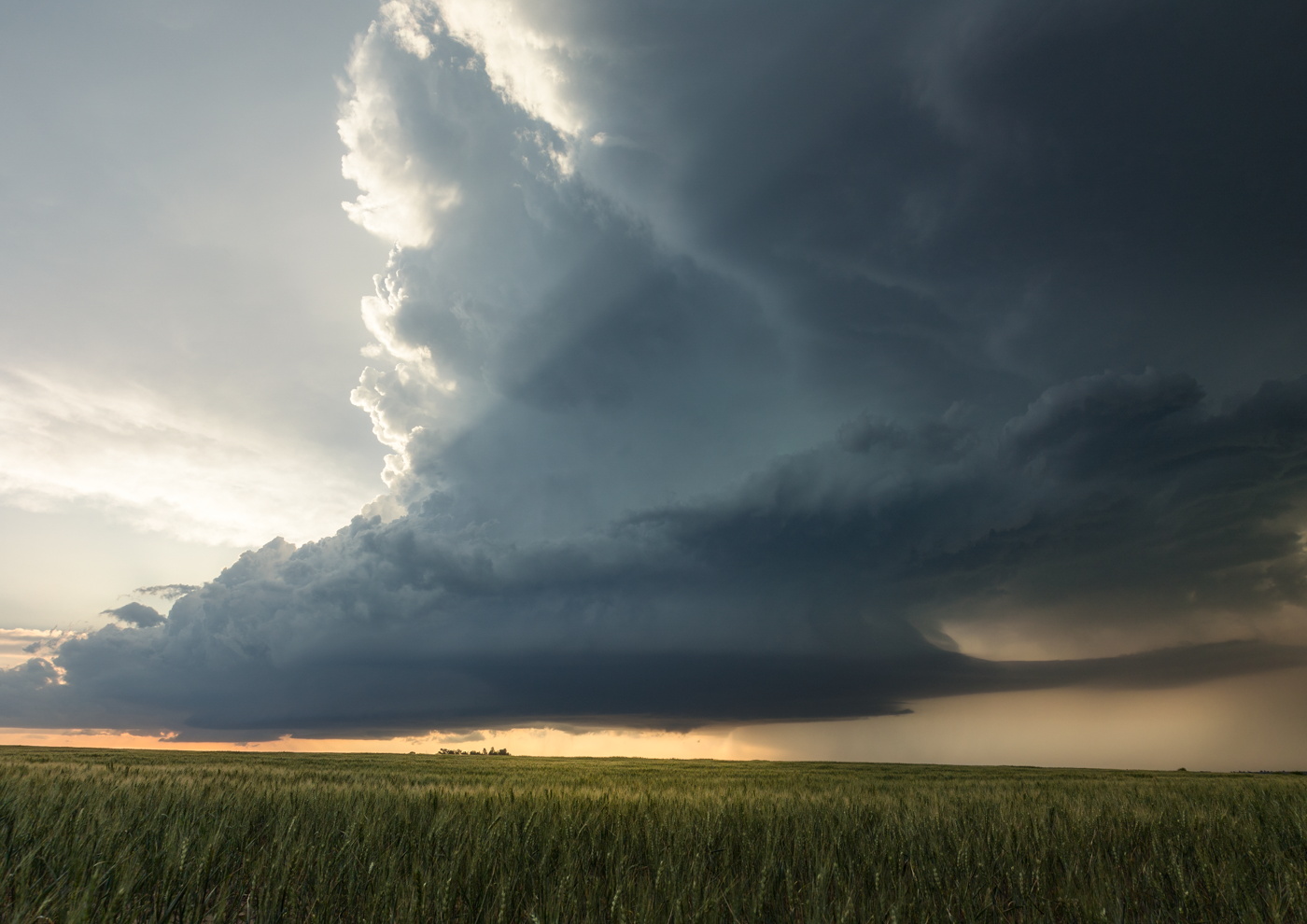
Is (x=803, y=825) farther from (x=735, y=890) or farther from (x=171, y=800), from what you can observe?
(x=171, y=800)

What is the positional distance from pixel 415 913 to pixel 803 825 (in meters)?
3.92

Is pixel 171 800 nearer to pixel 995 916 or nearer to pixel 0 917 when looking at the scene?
pixel 0 917

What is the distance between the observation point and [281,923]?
10.9 ft

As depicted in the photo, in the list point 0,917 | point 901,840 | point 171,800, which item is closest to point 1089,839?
point 901,840

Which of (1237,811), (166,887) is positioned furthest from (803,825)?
(1237,811)

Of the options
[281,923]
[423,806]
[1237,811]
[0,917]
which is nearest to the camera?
[0,917]

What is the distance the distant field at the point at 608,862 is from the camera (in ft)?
11.0

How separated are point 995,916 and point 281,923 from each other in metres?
4.06

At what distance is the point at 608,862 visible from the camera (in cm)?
420

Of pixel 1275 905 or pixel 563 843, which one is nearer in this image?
pixel 1275 905

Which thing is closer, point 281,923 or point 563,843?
point 281,923

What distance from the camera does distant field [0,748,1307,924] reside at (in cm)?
334

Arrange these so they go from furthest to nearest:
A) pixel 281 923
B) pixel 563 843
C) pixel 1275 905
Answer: pixel 563 843, pixel 1275 905, pixel 281 923

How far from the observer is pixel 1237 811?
8078mm
